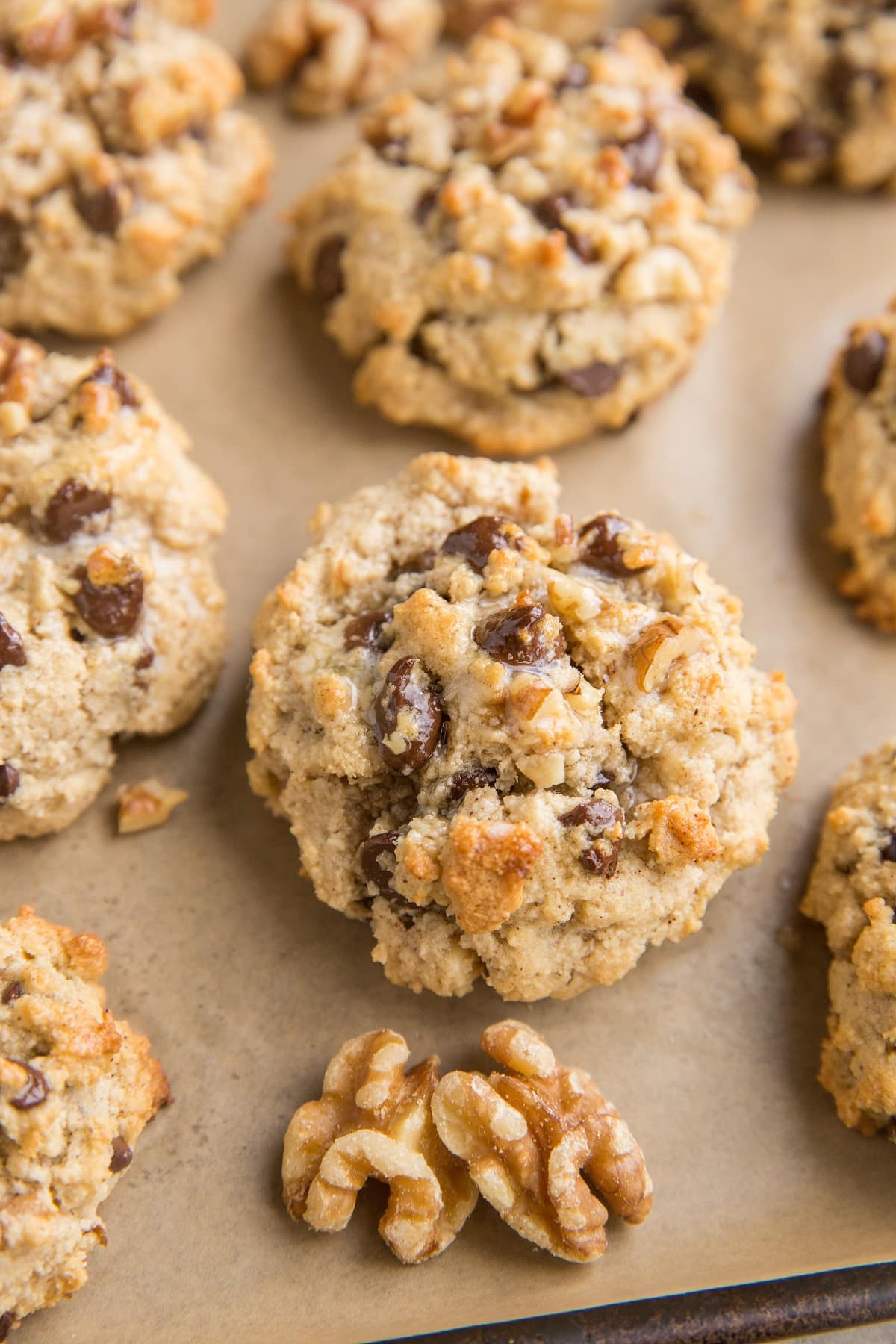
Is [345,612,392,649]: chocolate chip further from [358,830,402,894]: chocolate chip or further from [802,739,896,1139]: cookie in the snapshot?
[802,739,896,1139]: cookie

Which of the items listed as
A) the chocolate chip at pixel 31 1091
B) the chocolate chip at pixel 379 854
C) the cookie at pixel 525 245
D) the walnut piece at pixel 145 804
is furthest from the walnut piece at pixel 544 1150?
the cookie at pixel 525 245

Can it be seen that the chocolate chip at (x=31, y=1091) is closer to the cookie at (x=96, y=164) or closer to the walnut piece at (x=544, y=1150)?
the walnut piece at (x=544, y=1150)

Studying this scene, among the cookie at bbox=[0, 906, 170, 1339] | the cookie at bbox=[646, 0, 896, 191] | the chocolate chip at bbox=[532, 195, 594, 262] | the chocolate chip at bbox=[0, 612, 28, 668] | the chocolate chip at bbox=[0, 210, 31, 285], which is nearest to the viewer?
the cookie at bbox=[0, 906, 170, 1339]

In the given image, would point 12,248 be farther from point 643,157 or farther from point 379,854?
point 379,854

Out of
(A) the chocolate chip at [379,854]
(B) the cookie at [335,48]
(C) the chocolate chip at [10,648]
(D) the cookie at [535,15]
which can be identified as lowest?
(A) the chocolate chip at [379,854]

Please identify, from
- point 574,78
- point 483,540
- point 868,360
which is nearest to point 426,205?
point 574,78

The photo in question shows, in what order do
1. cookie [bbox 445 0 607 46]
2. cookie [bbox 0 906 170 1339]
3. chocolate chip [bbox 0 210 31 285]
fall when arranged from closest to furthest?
cookie [bbox 0 906 170 1339]
chocolate chip [bbox 0 210 31 285]
cookie [bbox 445 0 607 46]

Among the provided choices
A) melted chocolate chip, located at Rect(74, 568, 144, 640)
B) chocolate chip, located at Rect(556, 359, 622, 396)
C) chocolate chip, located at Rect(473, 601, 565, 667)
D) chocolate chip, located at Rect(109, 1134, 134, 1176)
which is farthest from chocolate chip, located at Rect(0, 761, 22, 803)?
chocolate chip, located at Rect(556, 359, 622, 396)
